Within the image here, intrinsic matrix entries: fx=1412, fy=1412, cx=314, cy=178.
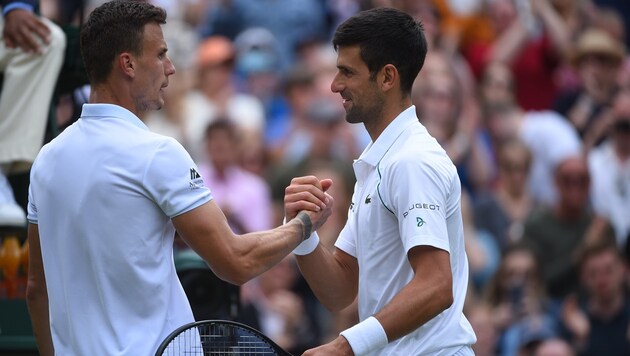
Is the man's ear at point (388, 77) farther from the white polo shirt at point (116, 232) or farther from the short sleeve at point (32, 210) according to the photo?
the short sleeve at point (32, 210)

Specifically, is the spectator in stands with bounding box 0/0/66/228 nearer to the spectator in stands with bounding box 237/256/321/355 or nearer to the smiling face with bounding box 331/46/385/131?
the smiling face with bounding box 331/46/385/131

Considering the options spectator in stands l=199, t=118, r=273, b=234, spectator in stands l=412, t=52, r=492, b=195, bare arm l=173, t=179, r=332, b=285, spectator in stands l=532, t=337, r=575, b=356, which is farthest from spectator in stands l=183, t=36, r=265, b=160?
bare arm l=173, t=179, r=332, b=285

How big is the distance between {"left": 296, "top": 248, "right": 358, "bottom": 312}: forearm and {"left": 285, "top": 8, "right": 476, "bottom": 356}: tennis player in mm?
64

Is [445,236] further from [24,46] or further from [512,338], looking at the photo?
[512,338]

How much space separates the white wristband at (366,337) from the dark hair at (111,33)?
48.1 inches

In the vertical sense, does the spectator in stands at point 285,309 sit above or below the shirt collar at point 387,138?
below

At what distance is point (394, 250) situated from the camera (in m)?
5.15

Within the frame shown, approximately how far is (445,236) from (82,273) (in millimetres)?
1266

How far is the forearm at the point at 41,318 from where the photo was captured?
17.2ft

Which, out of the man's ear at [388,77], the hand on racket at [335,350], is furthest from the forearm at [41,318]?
the man's ear at [388,77]

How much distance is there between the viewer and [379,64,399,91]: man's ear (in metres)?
5.26

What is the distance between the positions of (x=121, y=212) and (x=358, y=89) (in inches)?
42.7

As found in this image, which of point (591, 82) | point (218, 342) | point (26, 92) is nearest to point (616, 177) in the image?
point (591, 82)

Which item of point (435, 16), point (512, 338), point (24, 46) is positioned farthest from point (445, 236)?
point (435, 16)
